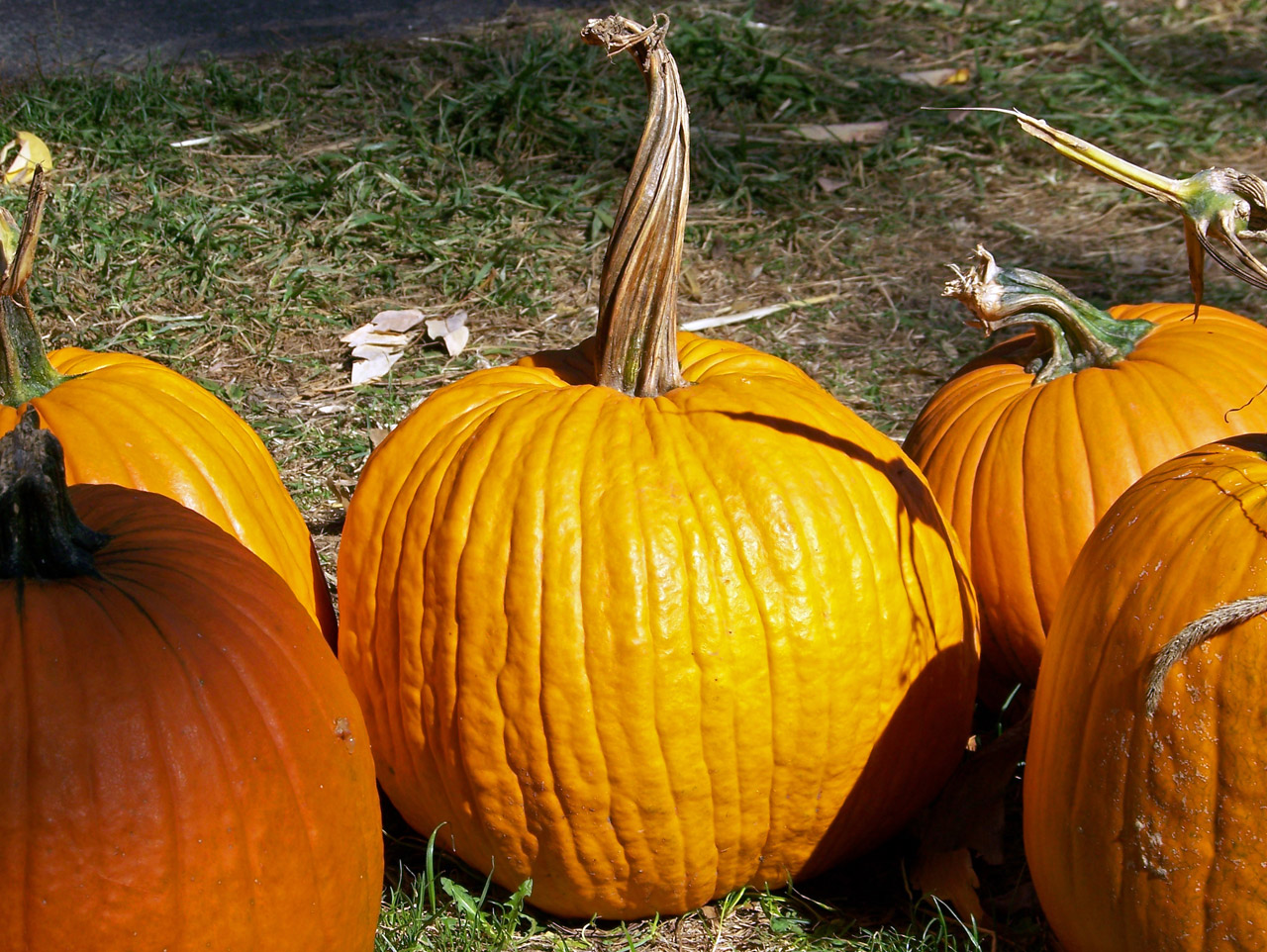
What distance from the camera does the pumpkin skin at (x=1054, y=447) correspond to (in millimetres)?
2434

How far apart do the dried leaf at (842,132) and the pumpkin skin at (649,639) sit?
11.8 ft

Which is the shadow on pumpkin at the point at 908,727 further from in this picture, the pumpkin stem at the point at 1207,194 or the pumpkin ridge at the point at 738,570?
the pumpkin stem at the point at 1207,194

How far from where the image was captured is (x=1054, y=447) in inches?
97.4

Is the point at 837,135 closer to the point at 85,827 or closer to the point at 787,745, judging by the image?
the point at 787,745

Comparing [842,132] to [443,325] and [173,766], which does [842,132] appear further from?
[173,766]

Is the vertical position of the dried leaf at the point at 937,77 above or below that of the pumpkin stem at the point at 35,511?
above

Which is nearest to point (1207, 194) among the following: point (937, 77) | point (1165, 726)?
point (1165, 726)

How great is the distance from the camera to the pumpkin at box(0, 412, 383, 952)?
153 centimetres

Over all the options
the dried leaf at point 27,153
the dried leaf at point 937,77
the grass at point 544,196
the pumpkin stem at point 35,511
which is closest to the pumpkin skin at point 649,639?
the pumpkin stem at point 35,511

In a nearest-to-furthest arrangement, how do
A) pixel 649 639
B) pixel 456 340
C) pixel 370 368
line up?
pixel 649 639
pixel 370 368
pixel 456 340

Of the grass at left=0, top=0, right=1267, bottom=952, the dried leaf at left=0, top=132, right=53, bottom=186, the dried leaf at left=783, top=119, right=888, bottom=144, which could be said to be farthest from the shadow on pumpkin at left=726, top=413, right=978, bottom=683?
the dried leaf at left=783, top=119, right=888, bottom=144

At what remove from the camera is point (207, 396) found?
2.44 m

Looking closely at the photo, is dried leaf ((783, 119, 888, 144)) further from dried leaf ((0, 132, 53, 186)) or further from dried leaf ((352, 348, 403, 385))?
dried leaf ((0, 132, 53, 186))

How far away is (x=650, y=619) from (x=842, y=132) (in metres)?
4.13
